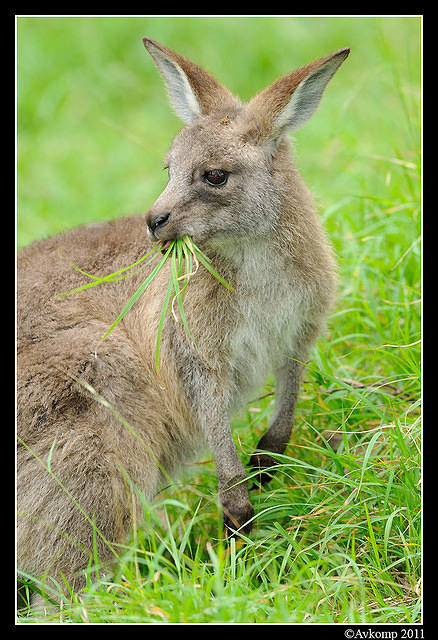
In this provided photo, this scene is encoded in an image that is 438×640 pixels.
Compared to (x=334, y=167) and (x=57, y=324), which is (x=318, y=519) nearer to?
(x=57, y=324)

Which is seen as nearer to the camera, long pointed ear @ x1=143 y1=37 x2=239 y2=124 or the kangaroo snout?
the kangaroo snout

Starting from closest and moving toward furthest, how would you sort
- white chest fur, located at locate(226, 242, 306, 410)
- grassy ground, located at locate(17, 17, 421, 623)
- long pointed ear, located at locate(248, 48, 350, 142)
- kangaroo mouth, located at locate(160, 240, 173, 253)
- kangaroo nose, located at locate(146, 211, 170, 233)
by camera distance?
grassy ground, located at locate(17, 17, 421, 623) → kangaroo nose, located at locate(146, 211, 170, 233) → kangaroo mouth, located at locate(160, 240, 173, 253) → long pointed ear, located at locate(248, 48, 350, 142) → white chest fur, located at locate(226, 242, 306, 410)

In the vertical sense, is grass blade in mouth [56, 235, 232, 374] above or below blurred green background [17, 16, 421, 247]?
below

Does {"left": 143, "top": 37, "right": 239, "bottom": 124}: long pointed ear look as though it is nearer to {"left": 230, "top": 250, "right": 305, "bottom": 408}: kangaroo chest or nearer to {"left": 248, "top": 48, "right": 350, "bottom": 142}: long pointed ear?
{"left": 248, "top": 48, "right": 350, "bottom": 142}: long pointed ear

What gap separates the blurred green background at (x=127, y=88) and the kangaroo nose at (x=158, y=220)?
422 centimetres

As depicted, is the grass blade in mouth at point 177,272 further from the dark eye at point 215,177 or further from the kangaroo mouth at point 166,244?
the dark eye at point 215,177

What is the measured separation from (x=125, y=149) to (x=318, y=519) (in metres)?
6.08

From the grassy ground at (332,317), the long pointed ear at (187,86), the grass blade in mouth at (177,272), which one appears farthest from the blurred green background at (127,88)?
A: the grass blade in mouth at (177,272)

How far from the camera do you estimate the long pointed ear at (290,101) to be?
4.11 metres

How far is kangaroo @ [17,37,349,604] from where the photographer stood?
4078mm

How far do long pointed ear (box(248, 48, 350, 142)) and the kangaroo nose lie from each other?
0.65 m

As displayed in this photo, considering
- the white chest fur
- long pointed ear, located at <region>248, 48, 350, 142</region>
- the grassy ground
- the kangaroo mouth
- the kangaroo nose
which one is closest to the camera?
the grassy ground

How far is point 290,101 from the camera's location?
13.6 feet

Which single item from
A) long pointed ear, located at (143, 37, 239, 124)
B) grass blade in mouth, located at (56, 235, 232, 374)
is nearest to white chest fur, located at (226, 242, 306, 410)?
grass blade in mouth, located at (56, 235, 232, 374)
